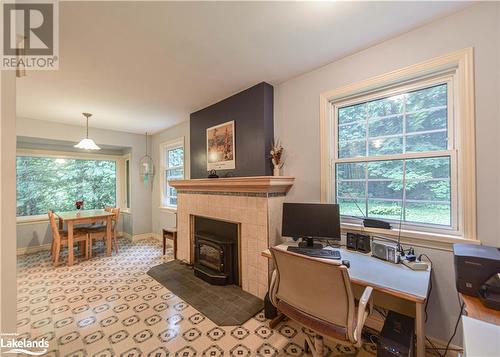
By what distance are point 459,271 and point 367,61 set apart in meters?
1.81

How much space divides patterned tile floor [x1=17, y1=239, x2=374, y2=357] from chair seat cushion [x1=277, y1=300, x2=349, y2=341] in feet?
1.72

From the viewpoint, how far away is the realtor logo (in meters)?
1.37

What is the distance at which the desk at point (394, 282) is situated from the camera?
3.97 feet

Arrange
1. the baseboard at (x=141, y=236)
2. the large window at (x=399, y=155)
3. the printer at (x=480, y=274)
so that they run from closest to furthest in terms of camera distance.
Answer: the printer at (x=480, y=274) → the large window at (x=399, y=155) → the baseboard at (x=141, y=236)

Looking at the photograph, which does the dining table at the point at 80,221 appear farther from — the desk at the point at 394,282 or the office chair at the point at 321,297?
the office chair at the point at 321,297

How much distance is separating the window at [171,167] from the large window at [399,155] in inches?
130

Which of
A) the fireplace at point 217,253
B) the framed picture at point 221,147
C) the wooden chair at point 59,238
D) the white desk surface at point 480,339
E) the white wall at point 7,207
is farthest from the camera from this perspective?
the wooden chair at point 59,238

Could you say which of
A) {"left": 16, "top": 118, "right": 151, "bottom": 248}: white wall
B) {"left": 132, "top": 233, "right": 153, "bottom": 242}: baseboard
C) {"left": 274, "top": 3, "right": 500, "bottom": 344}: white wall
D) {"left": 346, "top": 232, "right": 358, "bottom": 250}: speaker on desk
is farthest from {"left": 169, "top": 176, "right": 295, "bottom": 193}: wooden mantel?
{"left": 132, "top": 233, "right": 153, "bottom": 242}: baseboard

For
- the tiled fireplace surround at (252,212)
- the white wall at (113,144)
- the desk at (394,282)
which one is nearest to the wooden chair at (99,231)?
the white wall at (113,144)

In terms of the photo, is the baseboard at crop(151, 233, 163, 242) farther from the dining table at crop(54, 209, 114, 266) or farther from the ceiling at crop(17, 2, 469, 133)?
the ceiling at crop(17, 2, 469, 133)

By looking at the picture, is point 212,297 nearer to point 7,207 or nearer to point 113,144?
point 7,207

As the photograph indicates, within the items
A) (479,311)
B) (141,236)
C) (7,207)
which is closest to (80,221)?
(141,236)

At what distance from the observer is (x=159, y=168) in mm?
4969

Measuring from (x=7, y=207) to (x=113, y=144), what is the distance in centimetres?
419
